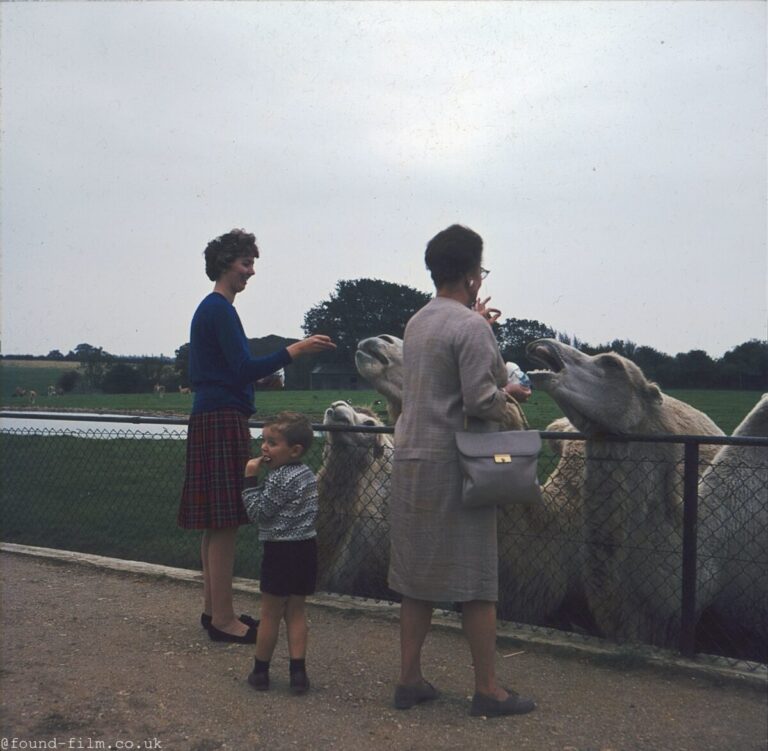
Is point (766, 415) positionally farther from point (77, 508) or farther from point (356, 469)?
point (77, 508)

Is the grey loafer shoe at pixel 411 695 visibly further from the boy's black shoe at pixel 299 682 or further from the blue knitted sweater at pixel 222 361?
the blue knitted sweater at pixel 222 361

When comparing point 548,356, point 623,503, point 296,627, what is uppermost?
point 548,356

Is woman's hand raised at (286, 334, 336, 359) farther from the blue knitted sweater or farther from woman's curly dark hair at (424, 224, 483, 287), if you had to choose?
woman's curly dark hair at (424, 224, 483, 287)

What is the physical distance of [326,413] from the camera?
5852 mm

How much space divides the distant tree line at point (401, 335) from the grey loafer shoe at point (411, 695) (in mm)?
1811

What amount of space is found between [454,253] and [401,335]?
9.16 ft

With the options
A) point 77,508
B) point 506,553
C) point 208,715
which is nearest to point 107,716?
point 208,715

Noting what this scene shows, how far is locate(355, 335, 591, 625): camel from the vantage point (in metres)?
5.16

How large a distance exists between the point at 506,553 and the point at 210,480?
197cm

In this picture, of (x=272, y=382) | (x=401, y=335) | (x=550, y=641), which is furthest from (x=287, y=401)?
(x=550, y=641)

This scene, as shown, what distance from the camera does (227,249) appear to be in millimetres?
4352

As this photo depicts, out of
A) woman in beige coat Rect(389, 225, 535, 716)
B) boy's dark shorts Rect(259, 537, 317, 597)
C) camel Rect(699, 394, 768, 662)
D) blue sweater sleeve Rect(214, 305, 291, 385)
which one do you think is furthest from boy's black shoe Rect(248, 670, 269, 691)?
camel Rect(699, 394, 768, 662)

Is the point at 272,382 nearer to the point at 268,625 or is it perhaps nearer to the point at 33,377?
the point at 268,625

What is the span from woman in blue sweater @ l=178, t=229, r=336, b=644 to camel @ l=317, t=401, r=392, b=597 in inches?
57.0
